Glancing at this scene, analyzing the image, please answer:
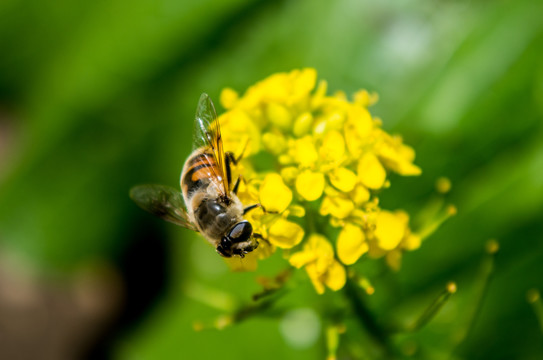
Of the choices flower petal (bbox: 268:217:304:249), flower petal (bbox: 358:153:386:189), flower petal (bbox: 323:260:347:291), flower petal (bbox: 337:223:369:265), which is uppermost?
flower petal (bbox: 358:153:386:189)

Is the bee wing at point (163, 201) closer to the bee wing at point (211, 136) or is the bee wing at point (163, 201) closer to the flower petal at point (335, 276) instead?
the bee wing at point (211, 136)

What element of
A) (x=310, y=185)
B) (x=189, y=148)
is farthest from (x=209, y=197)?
(x=189, y=148)

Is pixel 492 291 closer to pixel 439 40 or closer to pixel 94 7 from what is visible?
pixel 439 40

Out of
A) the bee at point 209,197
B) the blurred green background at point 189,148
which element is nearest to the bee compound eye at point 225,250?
the bee at point 209,197

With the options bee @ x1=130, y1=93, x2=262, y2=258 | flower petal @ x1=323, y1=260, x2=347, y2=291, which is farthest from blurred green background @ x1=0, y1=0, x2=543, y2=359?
bee @ x1=130, y1=93, x2=262, y2=258

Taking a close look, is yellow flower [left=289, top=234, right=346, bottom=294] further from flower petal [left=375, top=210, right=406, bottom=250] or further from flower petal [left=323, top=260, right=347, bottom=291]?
flower petal [left=375, top=210, right=406, bottom=250]

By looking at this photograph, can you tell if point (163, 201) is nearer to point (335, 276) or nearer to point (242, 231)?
point (242, 231)

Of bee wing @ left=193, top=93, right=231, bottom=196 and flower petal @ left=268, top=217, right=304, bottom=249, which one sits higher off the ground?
bee wing @ left=193, top=93, right=231, bottom=196

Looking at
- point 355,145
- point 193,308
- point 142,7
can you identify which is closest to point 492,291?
point 355,145
